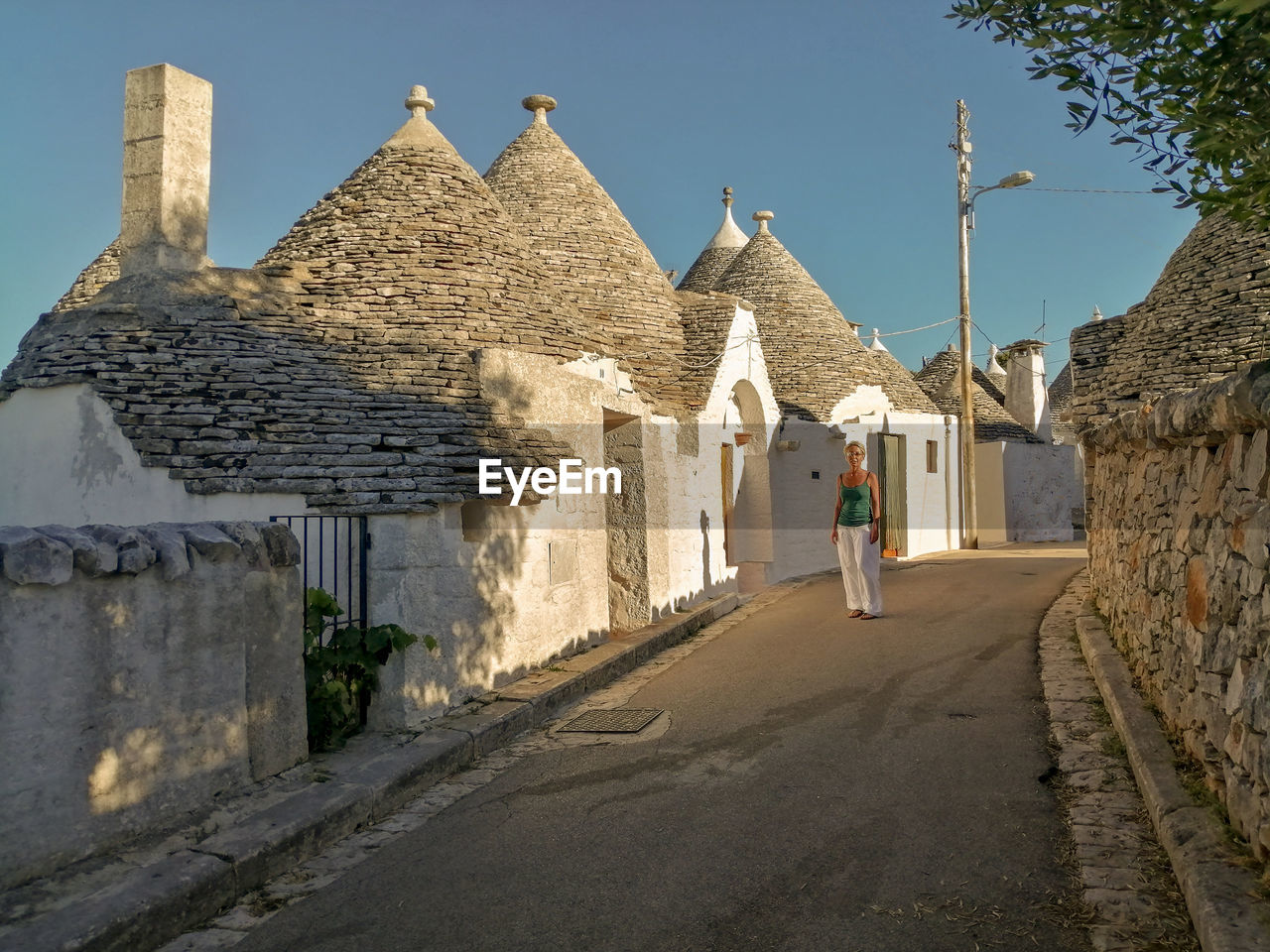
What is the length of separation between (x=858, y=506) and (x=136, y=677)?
685 centimetres

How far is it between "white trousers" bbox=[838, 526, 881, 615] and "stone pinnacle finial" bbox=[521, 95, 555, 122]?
363 inches

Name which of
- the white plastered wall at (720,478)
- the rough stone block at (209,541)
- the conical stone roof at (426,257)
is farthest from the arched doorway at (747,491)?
the rough stone block at (209,541)

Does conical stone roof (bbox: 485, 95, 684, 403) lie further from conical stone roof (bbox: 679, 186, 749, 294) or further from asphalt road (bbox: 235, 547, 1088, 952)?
conical stone roof (bbox: 679, 186, 749, 294)

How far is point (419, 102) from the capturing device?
11.5 meters

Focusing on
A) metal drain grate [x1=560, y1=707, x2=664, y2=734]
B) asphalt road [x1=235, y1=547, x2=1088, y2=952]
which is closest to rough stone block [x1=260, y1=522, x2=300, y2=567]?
asphalt road [x1=235, y1=547, x2=1088, y2=952]

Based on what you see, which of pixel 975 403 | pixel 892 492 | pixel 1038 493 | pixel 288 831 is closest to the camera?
pixel 288 831

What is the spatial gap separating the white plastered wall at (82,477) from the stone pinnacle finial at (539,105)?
9.98 metres

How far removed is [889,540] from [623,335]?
8.16 meters

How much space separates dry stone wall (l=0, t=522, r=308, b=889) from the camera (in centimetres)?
374

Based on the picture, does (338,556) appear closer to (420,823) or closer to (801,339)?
(420,823)

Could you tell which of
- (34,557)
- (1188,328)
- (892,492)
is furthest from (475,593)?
(892,492)

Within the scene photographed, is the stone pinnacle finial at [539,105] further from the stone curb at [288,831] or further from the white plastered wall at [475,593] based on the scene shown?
the stone curb at [288,831]

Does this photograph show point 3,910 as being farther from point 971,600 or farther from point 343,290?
point 971,600

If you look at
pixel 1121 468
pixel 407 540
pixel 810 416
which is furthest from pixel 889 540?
pixel 407 540
